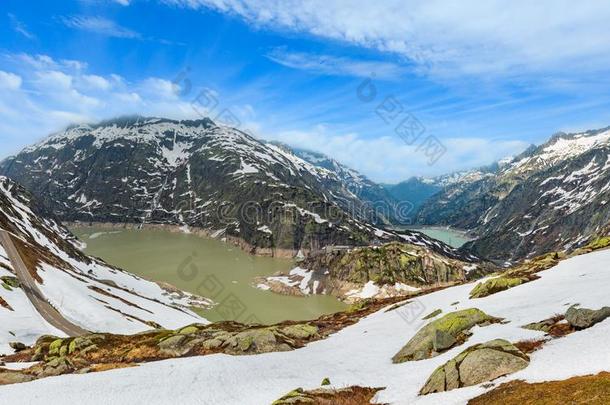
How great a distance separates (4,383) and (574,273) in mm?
→ 57107

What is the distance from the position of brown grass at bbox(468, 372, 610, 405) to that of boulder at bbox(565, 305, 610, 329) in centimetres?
951

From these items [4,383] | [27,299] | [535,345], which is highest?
[27,299]

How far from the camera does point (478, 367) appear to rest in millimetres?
21625

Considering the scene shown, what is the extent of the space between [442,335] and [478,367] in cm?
966

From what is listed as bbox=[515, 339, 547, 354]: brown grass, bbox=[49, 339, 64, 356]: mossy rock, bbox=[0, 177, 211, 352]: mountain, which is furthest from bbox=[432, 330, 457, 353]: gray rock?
bbox=[0, 177, 211, 352]: mountain

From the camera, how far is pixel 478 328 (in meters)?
32.8

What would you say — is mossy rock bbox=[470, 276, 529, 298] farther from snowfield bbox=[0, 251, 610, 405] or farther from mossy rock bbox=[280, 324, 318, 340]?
mossy rock bbox=[280, 324, 318, 340]

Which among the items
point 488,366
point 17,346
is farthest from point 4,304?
point 488,366

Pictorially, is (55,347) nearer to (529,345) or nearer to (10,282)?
(10,282)

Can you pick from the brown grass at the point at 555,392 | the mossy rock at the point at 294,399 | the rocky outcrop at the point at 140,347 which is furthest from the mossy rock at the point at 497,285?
the brown grass at the point at 555,392

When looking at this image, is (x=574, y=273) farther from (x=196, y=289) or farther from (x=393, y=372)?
(x=196, y=289)

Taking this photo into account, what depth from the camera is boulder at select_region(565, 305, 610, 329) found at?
24969 mm

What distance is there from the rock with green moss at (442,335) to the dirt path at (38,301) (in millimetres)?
59992

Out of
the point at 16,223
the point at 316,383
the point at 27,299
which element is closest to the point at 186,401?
the point at 316,383
